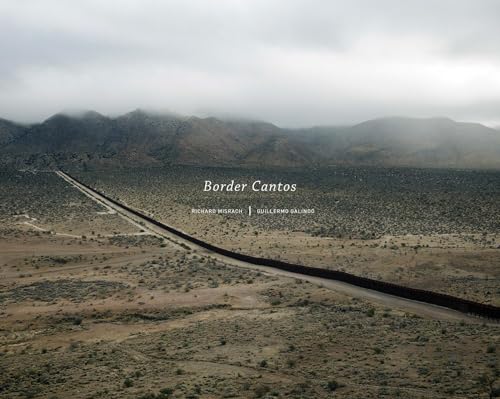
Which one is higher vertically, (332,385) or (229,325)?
(332,385)

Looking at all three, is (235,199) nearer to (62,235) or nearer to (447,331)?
(62,235)

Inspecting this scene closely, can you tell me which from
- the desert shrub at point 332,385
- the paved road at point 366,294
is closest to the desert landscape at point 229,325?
the desert shrub at point 332,385

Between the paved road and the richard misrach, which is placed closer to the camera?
the paved road

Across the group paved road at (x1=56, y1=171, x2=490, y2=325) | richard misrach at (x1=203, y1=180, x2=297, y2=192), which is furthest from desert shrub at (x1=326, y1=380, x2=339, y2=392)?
richard misrach at (x1=203, y1=180, x2=297, y2=192)

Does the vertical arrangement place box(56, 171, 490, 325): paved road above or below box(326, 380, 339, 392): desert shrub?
above

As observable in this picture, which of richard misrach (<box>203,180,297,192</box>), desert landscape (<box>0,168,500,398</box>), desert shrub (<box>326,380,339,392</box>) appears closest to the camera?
desert shrub (<box>326,380,339,392</box>)

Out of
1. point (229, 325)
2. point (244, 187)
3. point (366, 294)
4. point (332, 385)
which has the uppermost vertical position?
point (244, 187)

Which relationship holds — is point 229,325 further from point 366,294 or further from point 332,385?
point 366,294

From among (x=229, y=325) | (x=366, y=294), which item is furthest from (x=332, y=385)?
(x=366, y=294)

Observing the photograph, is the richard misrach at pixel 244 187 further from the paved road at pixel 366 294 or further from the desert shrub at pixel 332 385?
the desert shrub at pixel 332 385

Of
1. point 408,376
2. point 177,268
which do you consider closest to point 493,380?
point 408,376

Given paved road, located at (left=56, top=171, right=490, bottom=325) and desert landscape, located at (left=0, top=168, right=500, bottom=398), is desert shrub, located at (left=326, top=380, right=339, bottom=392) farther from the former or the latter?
paved road, located at (left=56, top=171, right=490, bottom=325)

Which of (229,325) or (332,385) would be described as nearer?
(332,385)
